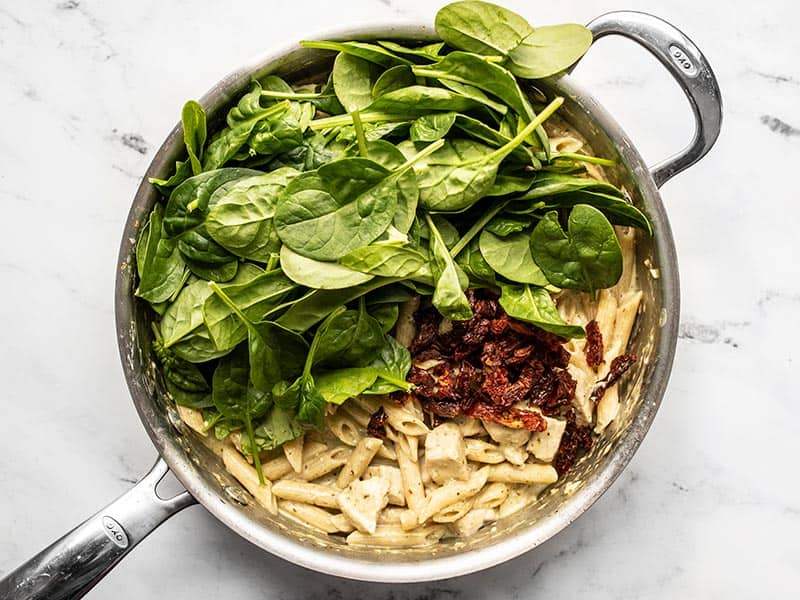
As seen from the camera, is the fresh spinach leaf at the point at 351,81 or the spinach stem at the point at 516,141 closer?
the spinach stem at the point at 516,141

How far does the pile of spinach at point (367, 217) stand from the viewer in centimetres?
146

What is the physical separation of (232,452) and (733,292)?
3.36ft

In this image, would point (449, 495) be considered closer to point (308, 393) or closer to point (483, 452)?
point (483, 452)

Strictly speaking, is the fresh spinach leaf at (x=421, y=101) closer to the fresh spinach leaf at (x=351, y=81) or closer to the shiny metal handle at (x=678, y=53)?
the fresh spinach leaf at (x=351, y=81)

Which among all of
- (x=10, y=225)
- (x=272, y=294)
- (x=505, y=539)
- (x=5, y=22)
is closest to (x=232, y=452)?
(x=272, y=294)

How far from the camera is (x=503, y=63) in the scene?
60.2 inches

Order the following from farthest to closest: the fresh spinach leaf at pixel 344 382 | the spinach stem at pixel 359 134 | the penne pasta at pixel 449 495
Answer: the penne pasta at pixel 449 495
the fresh spinach leaf at pixel 344 382
the spinach stem at pixel 359 134

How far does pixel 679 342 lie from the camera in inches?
71.3

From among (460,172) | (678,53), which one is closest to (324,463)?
(460,172)

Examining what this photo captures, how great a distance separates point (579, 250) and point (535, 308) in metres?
0.12

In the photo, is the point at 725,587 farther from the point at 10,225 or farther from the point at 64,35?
the point at 64,35

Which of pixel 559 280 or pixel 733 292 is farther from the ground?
pixel 559 280

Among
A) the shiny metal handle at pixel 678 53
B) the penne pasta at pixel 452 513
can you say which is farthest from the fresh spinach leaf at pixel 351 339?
the shiny metal handle at pixel 678 53

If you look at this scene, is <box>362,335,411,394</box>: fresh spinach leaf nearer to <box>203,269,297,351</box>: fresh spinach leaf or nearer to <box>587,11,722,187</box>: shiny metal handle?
<box>203,269,297,351</box>: fresh spinach leaf
